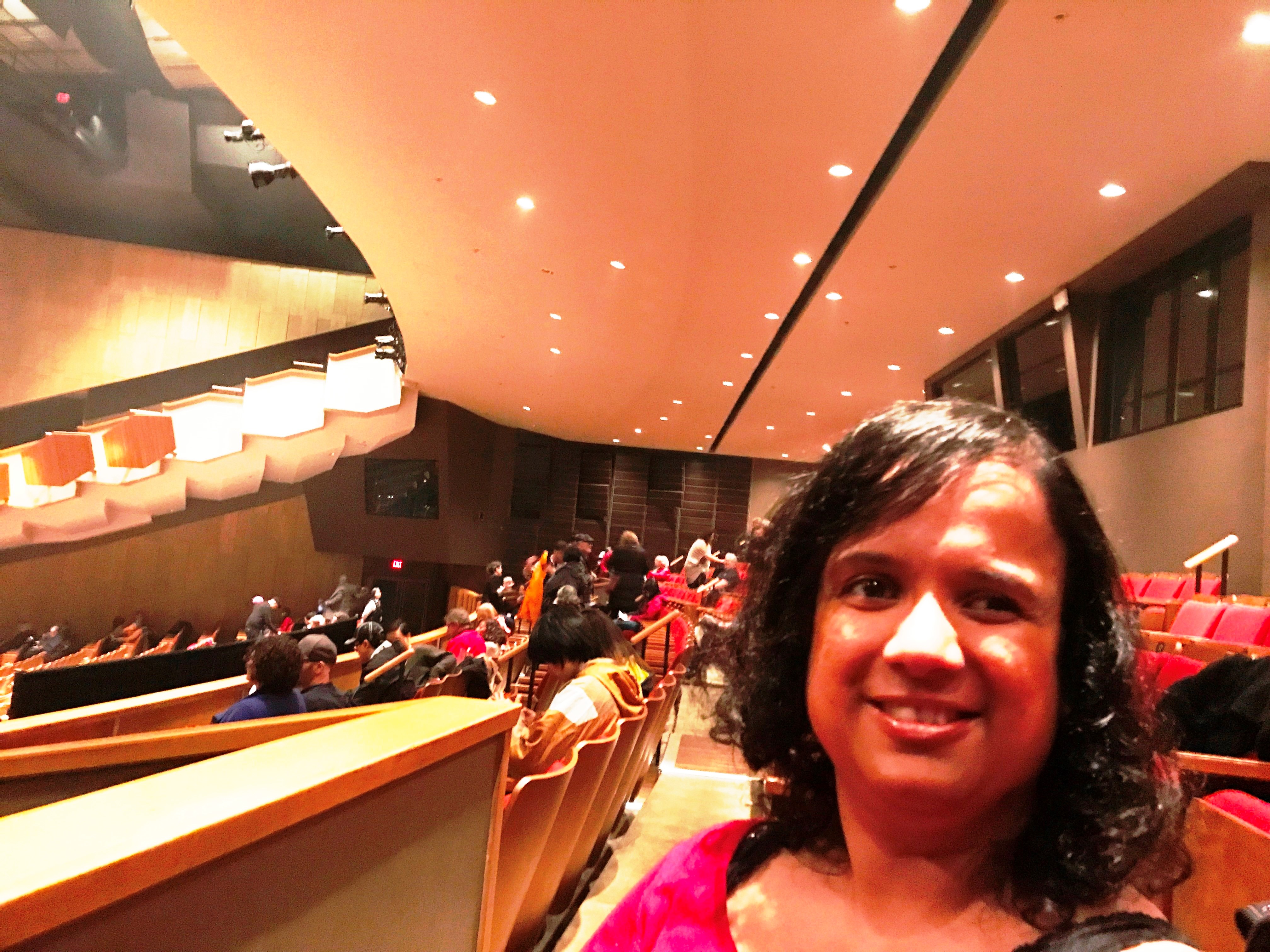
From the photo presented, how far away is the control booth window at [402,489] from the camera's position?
485 inches

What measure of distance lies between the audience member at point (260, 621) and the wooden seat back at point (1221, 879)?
9552 mm

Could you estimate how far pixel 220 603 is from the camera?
12797 millimetres

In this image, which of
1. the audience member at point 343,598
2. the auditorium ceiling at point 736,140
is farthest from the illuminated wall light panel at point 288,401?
the auditorium ceiling at point 736,140

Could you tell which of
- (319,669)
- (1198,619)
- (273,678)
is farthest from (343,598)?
(1198,619)

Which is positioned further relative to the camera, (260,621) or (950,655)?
(260,621)

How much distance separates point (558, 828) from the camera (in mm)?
2121

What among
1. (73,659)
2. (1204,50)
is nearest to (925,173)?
→ (1204,50)

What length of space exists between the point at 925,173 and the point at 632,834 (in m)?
3.56

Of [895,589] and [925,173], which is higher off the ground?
[925,173]

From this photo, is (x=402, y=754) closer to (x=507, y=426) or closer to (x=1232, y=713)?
(x=1232, y=713)

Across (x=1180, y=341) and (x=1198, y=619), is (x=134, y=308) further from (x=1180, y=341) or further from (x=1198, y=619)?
(x=1198, y=619)

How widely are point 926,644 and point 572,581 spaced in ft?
18.6

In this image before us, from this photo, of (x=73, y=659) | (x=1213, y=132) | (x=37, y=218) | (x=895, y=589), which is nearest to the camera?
(x=895, y=589)

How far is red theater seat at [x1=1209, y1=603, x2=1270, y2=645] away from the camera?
3.09 m
